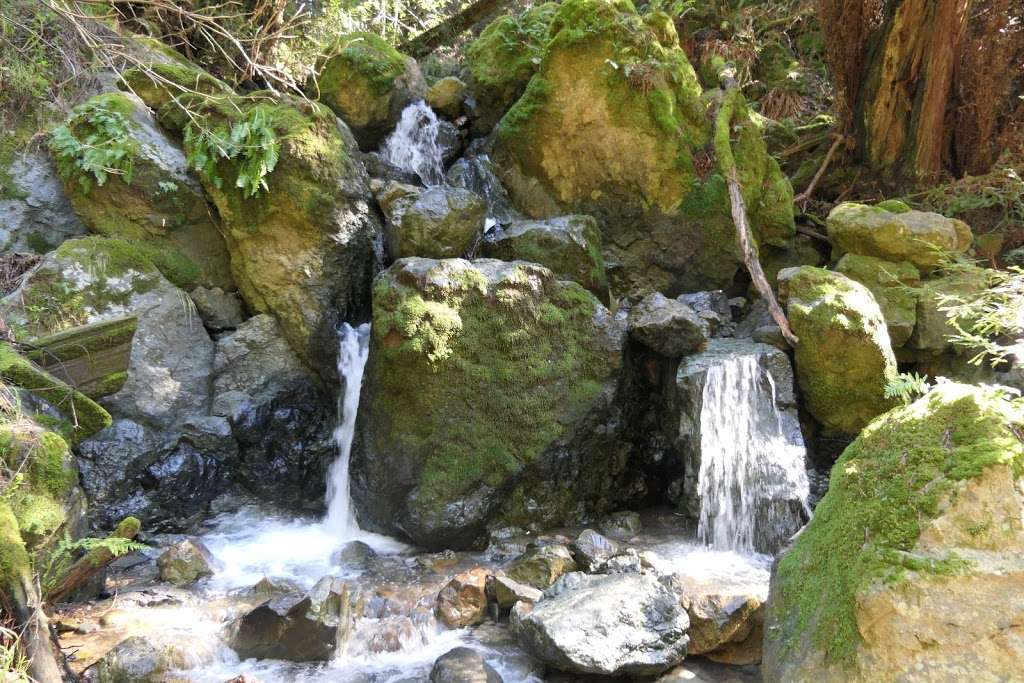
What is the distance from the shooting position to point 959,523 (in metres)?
2.81

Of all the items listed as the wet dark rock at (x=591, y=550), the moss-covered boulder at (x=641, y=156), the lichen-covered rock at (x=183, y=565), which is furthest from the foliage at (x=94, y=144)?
the wet dark rock at (x=591, y=550)

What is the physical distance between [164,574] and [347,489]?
1.84 m

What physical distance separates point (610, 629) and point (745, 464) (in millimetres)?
2664

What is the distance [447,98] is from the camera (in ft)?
33.7

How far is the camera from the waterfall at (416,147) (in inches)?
384

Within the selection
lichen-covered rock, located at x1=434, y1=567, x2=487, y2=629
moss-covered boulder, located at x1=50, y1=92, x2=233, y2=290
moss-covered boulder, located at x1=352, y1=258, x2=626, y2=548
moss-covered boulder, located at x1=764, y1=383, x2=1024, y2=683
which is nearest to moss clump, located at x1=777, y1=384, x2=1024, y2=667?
moss-covered boulder, located at x1=764, y1=383, x2=1024, y2=683

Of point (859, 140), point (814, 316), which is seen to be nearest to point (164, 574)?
point (814, 316)

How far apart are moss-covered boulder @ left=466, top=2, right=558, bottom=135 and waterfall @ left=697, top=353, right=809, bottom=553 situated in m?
5.33

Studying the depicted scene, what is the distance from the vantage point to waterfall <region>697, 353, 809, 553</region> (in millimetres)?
6117

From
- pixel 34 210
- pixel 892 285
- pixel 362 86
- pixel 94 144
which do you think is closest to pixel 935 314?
pixel 892 285

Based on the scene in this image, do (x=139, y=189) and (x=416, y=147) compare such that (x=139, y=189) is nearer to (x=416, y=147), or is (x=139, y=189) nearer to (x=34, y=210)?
(x=34, y=210)

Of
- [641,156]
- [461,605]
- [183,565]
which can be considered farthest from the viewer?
[641,156]

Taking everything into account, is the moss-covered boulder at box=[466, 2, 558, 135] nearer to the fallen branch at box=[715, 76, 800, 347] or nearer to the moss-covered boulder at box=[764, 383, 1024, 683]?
the fallen branch at box=[715, 76, 800, 347]

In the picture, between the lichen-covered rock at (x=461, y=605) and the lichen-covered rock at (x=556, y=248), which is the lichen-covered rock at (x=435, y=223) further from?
the lichen-covered rock at (x=461, y=605)
